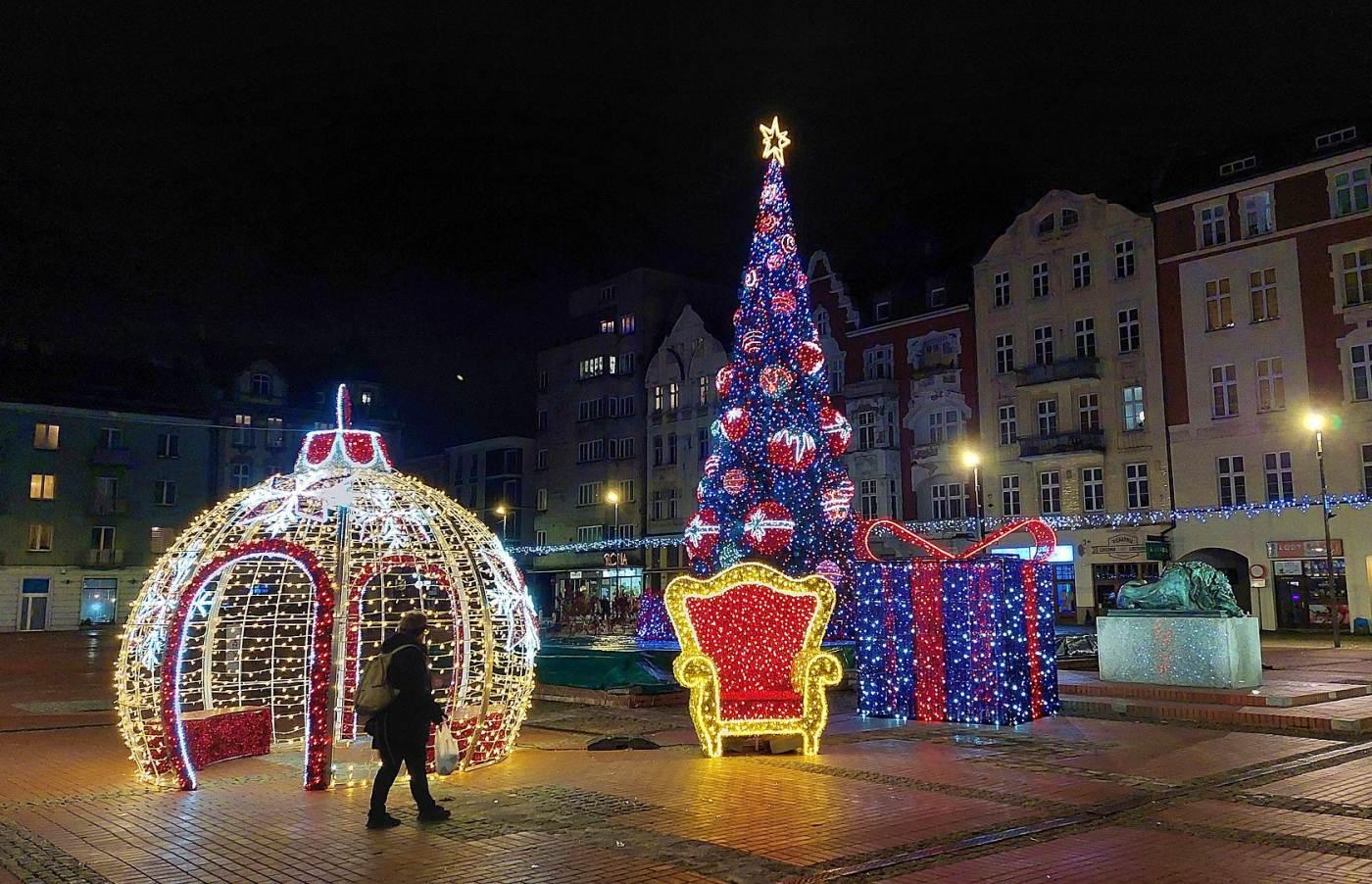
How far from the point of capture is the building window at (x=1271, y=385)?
34.1m

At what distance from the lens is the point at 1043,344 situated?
4025 cm

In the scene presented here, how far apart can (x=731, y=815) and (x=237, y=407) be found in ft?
188

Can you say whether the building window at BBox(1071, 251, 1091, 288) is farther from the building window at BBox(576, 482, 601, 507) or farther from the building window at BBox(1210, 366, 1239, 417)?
the building window at BBox(576, 482, 601, 507)

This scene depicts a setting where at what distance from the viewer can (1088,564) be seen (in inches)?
1487

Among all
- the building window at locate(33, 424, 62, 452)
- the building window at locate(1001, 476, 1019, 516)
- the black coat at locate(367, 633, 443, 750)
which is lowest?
the black coat at locate(367, 633, 443, 750)

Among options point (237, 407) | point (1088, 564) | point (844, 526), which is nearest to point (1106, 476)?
point (1088, 564)

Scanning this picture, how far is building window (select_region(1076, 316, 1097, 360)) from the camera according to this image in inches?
1521

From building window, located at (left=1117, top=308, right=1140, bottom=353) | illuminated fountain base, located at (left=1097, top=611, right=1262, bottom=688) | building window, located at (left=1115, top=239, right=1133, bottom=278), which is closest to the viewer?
illuminated fountain base, located at (left=1097, top=611, right=1262, bottom=688)

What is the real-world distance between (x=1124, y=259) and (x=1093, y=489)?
8183 millimetres

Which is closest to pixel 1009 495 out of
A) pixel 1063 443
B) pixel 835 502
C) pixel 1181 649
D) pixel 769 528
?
pixel 1063 443

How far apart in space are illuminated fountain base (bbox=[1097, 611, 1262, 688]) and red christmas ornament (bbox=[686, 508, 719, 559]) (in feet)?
30.5

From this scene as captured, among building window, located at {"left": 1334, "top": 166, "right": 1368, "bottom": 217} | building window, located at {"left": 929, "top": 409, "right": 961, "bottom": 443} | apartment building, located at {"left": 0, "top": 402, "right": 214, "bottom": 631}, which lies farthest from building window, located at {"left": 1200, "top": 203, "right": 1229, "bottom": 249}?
apartment building, located at {"left": 0, "top": 402, "right": 214, "bottom": 631}

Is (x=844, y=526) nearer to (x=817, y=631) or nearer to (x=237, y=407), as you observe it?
(x=817, y=631)

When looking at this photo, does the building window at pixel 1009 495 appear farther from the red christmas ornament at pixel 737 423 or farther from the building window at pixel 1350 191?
the red christmas ornament at pixel 737 423
